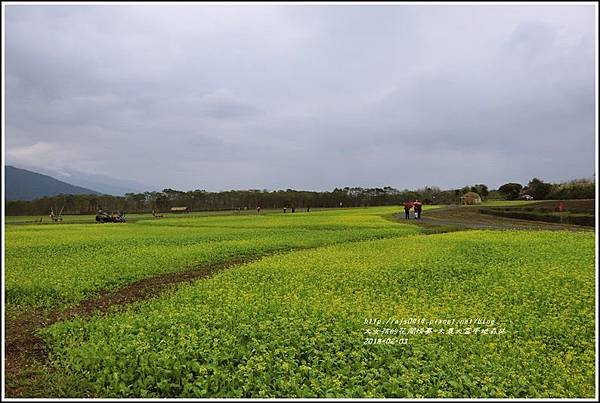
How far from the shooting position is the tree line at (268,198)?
Answer: 265 ft

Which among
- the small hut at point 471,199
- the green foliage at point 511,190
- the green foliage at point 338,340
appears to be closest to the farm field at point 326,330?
the green foliage at point 338,340

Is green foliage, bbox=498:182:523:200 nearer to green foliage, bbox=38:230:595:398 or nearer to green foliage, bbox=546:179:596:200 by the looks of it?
green foliage, bbox=546:179:596:200

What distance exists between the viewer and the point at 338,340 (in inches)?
352

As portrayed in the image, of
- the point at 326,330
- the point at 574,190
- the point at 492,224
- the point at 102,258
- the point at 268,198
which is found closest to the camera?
the point at 326,330

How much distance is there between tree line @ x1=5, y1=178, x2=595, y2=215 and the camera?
8081cm

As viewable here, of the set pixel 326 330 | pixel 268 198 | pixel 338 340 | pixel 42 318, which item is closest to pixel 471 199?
pixel 268 198

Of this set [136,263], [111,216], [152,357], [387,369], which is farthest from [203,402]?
[111,216]

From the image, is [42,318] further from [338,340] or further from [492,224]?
[492,224]

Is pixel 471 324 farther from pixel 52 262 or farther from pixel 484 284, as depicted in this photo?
pixel 52 262

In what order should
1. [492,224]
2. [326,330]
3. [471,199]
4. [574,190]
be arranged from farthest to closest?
[471,199]
[574,190]
[492,224]
[326,330]

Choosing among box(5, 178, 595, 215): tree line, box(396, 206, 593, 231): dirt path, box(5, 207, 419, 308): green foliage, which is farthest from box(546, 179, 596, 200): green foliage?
box(5, 207, 419, 308): green foliage

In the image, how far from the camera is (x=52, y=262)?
1967 cm

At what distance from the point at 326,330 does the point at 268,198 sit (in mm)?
93927

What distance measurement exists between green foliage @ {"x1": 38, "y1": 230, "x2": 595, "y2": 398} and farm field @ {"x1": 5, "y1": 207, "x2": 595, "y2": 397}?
34mm
